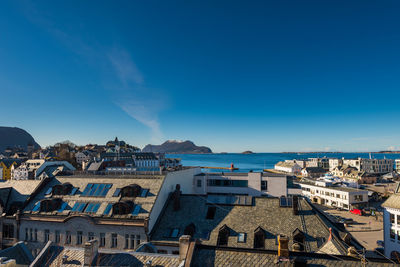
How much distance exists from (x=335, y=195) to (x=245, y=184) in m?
49.4

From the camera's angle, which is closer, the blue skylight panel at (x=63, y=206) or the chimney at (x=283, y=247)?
the chimney at (x=283, y=247)

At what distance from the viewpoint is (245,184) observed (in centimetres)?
5244

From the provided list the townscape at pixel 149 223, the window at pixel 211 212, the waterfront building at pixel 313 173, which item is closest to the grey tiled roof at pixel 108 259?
the townscape at pixel 149 223

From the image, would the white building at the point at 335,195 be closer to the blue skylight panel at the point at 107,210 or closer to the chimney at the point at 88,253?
the blue skylight panel at the point at 107,210

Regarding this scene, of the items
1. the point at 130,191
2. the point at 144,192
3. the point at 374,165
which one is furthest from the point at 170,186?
the point at 374,165

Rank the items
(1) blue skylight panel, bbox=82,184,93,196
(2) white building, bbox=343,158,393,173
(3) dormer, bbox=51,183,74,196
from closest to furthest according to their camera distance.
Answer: (1) blue skylight panel, bbox=82,184,93,196, (3) dormer, bbox=51,183,74,196, (2) white building, bbox=343,158,393,173

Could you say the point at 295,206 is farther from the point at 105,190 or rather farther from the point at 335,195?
the point at 335,195

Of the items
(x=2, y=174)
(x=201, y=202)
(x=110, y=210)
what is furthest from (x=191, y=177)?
(x=2, y=174)

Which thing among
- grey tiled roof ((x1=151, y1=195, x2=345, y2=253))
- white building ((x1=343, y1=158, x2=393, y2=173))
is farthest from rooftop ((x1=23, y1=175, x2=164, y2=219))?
white building ((x1=343, y1=158, x2=393, y2=173))

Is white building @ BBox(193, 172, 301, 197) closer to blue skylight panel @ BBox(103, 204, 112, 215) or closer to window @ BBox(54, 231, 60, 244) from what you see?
blue skylight panel @ BBox(103, 204, 112, 215)

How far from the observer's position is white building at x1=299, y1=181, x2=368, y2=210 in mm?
79562

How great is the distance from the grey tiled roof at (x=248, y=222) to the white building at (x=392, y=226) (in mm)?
7379

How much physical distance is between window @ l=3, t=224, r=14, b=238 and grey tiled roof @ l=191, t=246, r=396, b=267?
33.6 metres

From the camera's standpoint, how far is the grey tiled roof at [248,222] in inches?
1167
